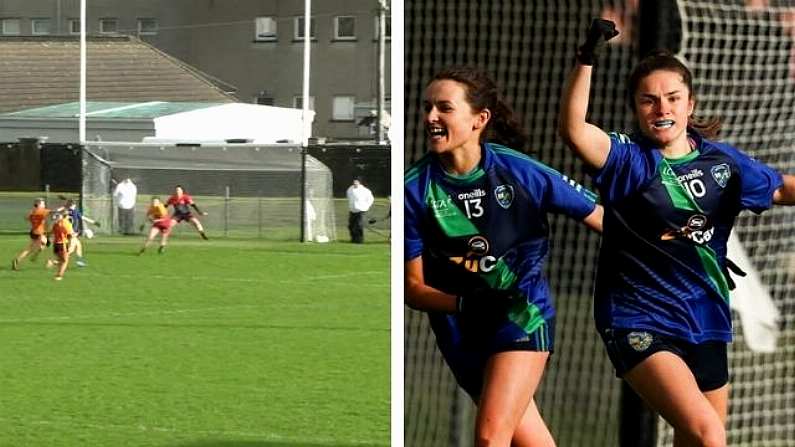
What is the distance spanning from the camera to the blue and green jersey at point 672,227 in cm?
397

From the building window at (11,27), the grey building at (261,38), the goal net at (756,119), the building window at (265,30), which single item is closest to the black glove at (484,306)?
the goal net at (756,119)

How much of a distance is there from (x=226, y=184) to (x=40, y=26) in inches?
311

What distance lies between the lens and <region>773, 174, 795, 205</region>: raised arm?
4.01 m

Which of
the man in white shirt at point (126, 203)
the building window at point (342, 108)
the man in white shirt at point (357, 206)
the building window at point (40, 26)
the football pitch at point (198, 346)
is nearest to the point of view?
the football pitch at point (198, 346)

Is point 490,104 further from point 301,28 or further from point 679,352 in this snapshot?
point 301,28

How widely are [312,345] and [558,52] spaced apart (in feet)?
31.6

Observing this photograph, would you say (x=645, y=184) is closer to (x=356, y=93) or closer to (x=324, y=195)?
(x=324, y=195)

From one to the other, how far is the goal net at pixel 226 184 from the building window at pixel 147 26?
13.2ft

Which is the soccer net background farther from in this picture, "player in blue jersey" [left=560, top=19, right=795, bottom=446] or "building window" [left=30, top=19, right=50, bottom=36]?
"building window" [left=30, top=19, right=50, bottom=36]

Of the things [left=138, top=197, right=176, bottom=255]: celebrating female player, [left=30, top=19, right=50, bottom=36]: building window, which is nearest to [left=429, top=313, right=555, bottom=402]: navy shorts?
[left=138, top=197, right=176, bottom=255]: celebrating female player

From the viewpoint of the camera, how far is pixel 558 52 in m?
4.16

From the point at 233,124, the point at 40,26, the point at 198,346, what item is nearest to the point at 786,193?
the point at 198,346

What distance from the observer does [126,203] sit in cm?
2045

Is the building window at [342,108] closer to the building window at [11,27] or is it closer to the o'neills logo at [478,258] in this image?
the building window at [11,27]
